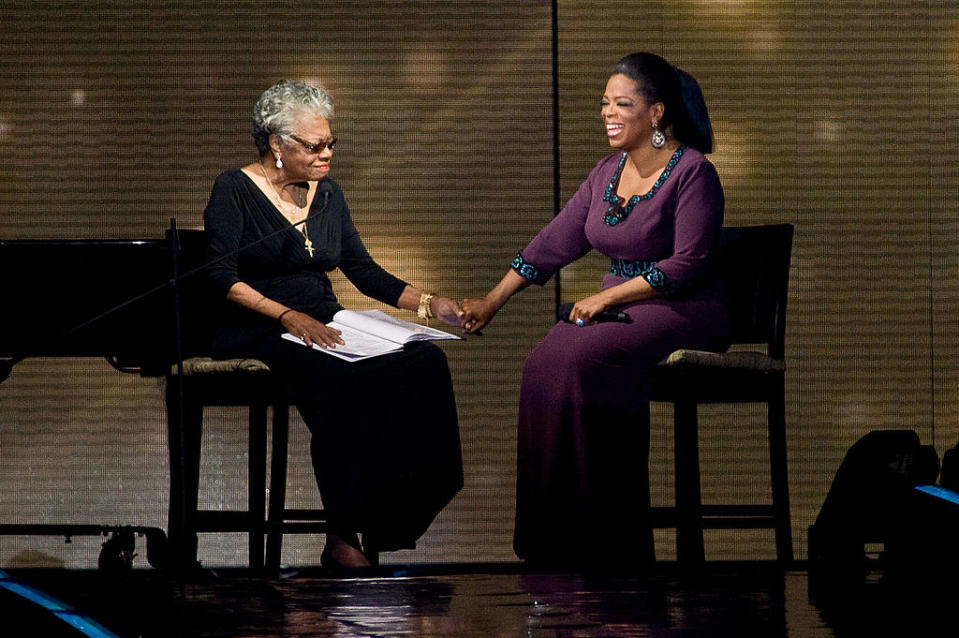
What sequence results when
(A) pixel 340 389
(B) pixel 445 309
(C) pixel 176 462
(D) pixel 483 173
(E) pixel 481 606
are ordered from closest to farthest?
(E) pixel 481 606, (A) pixel 340 389, (C) pixel 176 462, (B) pixel 445 309, (D) pixel 483 173

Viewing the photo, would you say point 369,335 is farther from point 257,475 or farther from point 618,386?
point 618,386

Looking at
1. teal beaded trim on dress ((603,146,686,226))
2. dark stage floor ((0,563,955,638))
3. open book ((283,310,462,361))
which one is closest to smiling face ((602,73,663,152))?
teal beaded trim on dress ((603,146,686,226))

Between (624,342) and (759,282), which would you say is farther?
(759,282)

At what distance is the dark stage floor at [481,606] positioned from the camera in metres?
1.59

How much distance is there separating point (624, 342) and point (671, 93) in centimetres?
78

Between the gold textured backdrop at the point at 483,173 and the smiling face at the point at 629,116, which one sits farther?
the gold textured backdrop at the point at 483,173

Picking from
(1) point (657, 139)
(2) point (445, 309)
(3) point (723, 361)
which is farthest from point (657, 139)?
(2) point (445, 309)

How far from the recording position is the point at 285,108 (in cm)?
353

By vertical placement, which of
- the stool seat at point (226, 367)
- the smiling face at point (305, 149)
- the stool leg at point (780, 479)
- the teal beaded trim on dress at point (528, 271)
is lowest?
the stool leg at point (780, 479)

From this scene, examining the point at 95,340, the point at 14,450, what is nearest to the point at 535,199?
the point at 95,340

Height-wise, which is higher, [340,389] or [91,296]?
[91,296]

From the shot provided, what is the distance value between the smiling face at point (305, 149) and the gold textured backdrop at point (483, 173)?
2.69ft

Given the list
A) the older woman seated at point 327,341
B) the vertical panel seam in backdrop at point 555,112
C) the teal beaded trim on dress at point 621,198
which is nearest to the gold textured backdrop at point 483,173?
the vertical panel seam in backdrop at point 555,112

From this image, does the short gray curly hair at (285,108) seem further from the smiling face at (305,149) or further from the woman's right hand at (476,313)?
the woman's right hand at (476,313)
